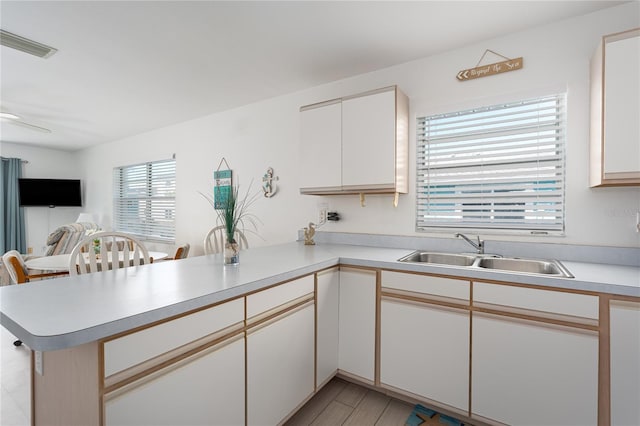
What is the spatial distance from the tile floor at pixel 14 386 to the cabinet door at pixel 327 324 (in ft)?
5.88

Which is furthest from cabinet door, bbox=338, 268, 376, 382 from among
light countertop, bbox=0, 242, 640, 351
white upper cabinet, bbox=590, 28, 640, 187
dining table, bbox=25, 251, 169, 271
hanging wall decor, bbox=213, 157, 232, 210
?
dining table, bbox=25, 251, 169, 271

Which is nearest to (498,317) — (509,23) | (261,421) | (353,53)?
(261,421)

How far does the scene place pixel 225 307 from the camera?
124 centimetres

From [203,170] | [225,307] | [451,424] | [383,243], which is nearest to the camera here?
[225,307]

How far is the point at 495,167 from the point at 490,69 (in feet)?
2.34

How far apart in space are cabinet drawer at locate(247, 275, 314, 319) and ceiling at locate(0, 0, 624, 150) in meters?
1.68

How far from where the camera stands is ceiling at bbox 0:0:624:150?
182cm

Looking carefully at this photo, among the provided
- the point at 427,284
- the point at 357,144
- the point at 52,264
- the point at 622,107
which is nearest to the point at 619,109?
the point at 622,107

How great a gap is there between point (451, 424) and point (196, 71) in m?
3.30

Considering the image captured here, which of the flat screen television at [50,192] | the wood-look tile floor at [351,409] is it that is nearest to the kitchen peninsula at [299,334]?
the wood-look tile floor at [351,409]

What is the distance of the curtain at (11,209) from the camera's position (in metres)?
5.41

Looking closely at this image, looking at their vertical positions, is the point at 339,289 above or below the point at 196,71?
below

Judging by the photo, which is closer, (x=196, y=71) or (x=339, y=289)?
(x=339, y=289)

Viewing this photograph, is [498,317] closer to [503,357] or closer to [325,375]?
[503,357]
